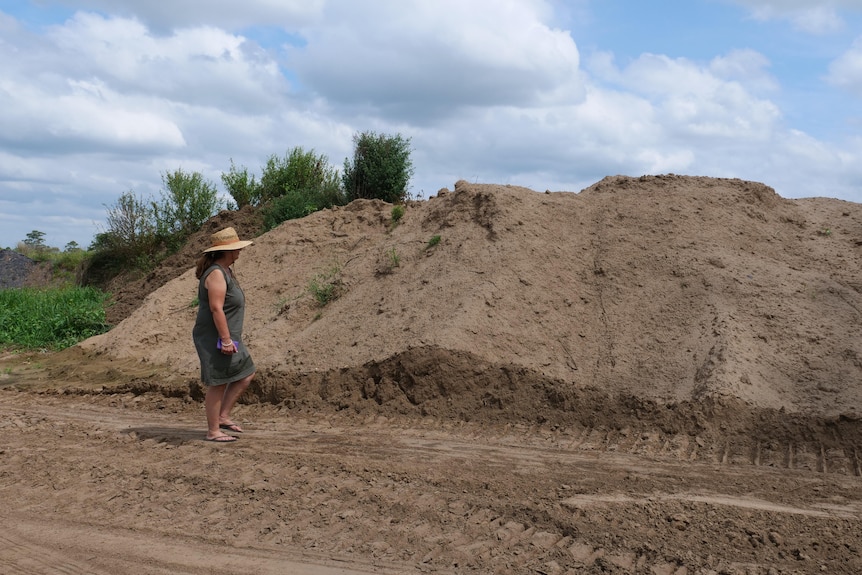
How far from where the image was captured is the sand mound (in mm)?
7520

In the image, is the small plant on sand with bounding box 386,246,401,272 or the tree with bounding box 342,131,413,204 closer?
the small plant on sand with bounding box 386,246,401,272

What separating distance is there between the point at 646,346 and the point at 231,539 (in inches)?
196

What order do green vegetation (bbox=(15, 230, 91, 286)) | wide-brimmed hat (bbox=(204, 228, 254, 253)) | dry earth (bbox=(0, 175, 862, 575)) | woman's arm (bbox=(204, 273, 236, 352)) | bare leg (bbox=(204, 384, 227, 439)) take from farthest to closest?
green vegetation (bbox=(15, 230, 91, 286)) < bare leg (bbox=(204, 384, 227, 439)) < wide-brimmed hat (bbox=(204, 228, 254, 253)) < woman's arm (bbox=(204, 273, 236, 352)) < dry earth (bbox=(0, 175, 862, 575))

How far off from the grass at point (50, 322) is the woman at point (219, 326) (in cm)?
759

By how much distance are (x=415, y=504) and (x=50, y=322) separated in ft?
36.2

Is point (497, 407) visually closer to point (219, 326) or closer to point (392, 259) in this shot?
point (219, 326)

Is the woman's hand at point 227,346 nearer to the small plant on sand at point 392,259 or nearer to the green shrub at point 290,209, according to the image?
the small plant on sand at point 392,259

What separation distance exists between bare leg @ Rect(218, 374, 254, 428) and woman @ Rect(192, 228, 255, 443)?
19 mm

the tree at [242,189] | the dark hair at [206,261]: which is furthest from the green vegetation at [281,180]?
the dark hair at [206,261]

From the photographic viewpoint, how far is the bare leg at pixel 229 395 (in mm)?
6809

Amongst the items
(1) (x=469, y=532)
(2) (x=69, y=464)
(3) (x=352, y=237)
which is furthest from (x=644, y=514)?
(3) (x=352, y=237)

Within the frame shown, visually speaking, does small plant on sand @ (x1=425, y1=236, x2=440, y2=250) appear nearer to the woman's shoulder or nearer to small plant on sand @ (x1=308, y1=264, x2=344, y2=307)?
small plant on sand @ (x1=308, y1=264, x2=344, y2=307)

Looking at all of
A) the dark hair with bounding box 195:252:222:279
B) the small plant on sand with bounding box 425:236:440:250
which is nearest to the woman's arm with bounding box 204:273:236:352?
the dark hair with bounding box 195:252:222:279

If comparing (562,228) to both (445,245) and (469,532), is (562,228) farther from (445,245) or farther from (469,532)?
(469,532)
